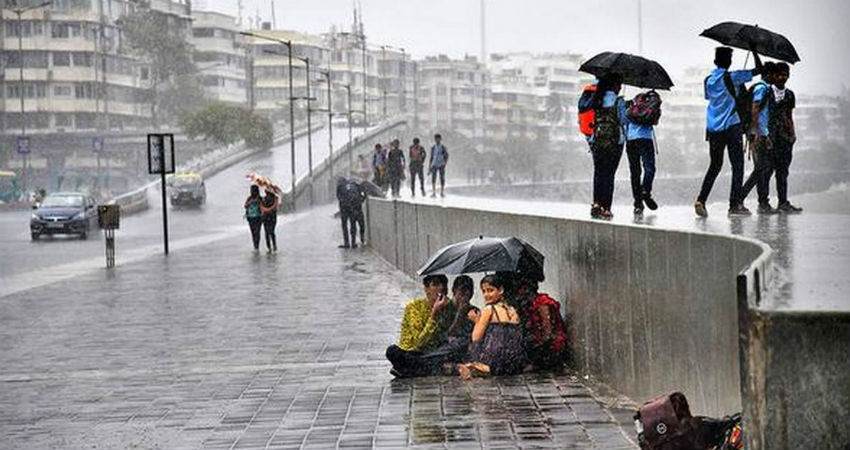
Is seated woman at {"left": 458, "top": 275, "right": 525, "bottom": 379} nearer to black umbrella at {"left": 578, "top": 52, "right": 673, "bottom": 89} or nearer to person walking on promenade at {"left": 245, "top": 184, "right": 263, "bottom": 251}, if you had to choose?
black umbrella at {"left": 578, "top": 52, "right": 673, "bottom": 89}

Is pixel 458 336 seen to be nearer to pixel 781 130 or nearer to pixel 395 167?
pixel 781 130

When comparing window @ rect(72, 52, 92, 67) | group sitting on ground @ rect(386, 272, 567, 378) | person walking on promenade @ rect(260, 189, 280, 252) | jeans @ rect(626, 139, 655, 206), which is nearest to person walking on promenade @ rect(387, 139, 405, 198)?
person walking on promenade @ rect(260, 189, 280, 252)

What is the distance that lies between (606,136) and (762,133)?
147 centimetres

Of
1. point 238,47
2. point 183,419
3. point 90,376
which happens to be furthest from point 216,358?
point 238,47

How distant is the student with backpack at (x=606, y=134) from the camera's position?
16188 millimetres

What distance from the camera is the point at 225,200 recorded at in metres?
89.9

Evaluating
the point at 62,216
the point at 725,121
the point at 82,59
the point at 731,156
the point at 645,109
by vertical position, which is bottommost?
the point at 62,216

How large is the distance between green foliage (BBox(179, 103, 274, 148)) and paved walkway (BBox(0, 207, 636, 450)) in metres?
110

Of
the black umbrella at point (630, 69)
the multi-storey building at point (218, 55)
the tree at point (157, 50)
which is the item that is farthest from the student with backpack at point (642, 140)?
the multi-storey building at point (218, 55)

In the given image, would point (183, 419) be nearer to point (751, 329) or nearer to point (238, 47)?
point (751, 329)

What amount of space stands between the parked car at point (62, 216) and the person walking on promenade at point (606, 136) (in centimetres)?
3639

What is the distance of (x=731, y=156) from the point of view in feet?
54.2

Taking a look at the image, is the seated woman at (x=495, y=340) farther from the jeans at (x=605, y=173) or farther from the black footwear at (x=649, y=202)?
the black footwear at (x=649, y=202)

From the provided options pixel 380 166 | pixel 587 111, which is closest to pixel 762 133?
pixel 587 111
